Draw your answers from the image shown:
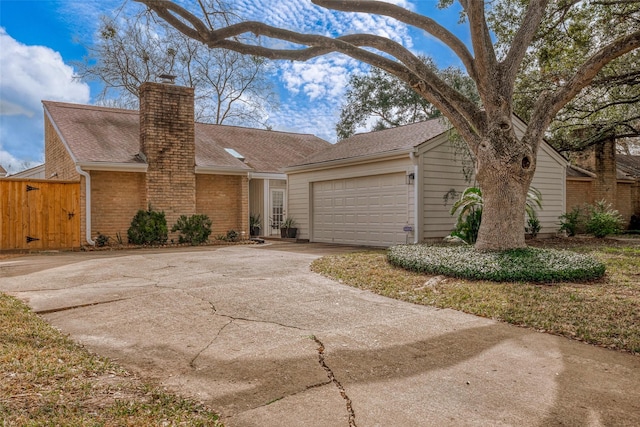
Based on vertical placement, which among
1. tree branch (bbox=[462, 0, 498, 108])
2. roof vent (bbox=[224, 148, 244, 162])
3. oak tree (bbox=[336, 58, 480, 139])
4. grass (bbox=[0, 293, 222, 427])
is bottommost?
grass (bbox=[0, 293, 222, 427])

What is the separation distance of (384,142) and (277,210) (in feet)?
18.4

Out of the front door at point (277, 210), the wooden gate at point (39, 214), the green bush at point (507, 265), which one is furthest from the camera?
the front door at point (277, 210)

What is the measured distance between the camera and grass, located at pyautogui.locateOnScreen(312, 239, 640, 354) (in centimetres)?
443

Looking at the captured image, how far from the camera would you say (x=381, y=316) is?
490 cm

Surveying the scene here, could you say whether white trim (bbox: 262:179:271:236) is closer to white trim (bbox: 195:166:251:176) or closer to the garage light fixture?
white trim (bbox: 195:166:251:176)

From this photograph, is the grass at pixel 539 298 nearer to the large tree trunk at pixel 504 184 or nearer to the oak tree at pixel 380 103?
the large tree trunk at pixel 504 184

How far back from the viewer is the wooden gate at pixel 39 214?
1127 centimetres

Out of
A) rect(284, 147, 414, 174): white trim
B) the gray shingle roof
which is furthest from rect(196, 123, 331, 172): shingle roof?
the gray shingle roof

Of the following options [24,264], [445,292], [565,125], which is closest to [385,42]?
[445,292]

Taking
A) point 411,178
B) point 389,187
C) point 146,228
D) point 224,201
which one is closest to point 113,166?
point 146,228

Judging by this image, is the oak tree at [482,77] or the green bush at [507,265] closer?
the green bush at [507,265]

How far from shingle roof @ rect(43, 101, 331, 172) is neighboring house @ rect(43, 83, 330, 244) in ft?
0.10

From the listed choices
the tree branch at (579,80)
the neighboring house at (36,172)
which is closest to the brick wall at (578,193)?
the tree branch at (579,80)

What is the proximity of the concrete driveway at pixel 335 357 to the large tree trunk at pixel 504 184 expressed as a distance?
10.8 ft
